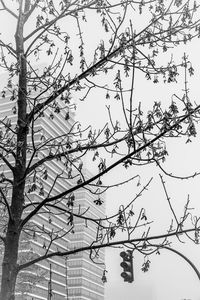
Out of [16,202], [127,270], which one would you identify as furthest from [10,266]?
[127,270]

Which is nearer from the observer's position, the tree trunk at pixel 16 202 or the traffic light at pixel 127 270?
the tree trunk at pixel 16 202

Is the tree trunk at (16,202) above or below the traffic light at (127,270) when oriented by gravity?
below

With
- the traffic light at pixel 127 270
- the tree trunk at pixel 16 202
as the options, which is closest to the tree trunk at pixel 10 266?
the tree trunk at pixel 16 202

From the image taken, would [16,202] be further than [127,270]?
No

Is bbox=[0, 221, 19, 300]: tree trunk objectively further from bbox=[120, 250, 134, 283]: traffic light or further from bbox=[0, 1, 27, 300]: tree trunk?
bbox=[120, 250, 134, 283]: traffic light

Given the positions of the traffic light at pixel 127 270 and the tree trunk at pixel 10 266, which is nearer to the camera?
the tree trunk at pixel 10 266

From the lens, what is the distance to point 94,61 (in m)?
5.92

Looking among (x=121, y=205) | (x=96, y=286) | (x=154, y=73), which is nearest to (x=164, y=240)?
(x=121, y=205)

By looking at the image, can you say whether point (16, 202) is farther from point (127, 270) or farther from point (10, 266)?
point (127, 270)

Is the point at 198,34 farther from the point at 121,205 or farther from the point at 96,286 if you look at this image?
the point at 96,286

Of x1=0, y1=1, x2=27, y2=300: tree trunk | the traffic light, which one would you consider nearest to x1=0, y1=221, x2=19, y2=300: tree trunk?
x1=0, y1=1, x2=27, y2=300: tree trunk

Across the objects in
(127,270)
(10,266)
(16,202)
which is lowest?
(10,266)

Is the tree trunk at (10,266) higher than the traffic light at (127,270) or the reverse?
the reverse

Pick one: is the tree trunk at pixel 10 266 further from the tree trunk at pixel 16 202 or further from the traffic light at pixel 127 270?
the traffic light at pixel 127 270
